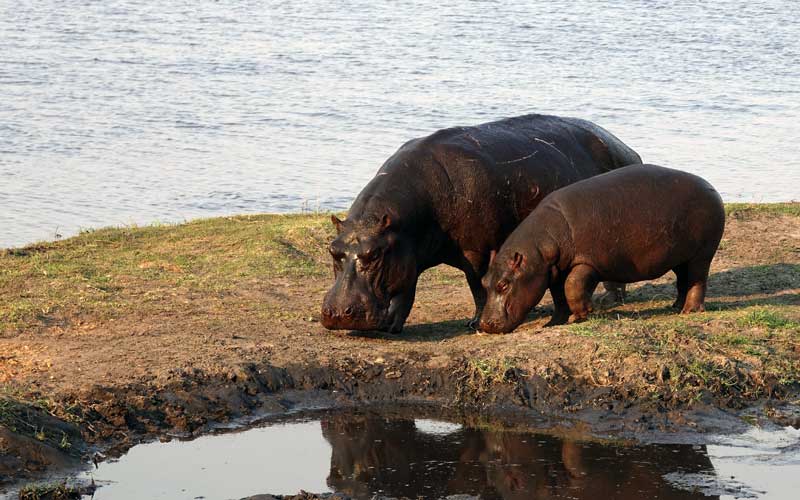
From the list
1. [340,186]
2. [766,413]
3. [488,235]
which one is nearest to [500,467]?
[766,413]

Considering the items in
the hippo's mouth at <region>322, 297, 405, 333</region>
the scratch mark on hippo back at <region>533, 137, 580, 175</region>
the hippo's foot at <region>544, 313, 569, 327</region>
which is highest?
the scratch mark on hippo back at <region>533, 137, 580, 175</region>

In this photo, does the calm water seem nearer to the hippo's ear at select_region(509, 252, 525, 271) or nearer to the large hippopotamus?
the large hippopotamus

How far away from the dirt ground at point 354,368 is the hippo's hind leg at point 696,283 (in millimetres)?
240

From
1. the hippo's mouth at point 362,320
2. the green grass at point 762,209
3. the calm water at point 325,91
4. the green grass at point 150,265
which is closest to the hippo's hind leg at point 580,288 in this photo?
the hippo's mouth at point 362,320

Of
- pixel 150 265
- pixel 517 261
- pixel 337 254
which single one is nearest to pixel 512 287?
pixel 517 261

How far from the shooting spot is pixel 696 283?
9.59 meters

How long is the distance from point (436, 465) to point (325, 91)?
58.2 feet

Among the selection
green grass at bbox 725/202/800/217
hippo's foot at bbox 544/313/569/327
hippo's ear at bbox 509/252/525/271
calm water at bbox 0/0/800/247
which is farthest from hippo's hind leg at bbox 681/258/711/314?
calm water at bbox 0/0/800/247

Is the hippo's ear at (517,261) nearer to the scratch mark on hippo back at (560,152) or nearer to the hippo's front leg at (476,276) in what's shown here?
the hippo's front leg at (476,276)

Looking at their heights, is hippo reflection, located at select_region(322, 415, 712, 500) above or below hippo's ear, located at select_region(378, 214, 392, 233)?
below

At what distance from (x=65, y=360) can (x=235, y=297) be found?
7.53 feet

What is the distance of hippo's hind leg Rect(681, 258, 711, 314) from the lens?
953 centimetres

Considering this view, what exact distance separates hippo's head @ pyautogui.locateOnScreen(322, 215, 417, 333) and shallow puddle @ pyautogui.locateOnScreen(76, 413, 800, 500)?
1276 millimetres

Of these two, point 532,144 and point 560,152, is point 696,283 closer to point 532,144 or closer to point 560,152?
point 560,152
